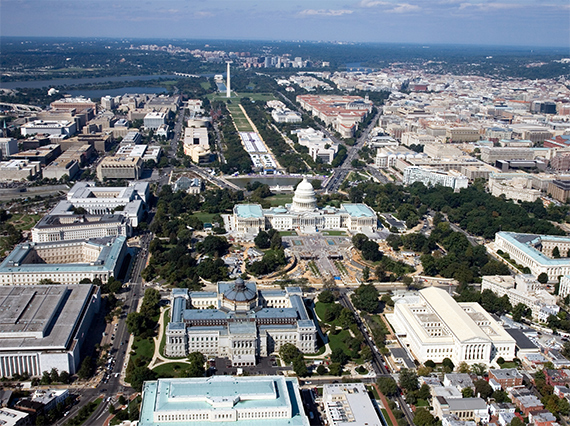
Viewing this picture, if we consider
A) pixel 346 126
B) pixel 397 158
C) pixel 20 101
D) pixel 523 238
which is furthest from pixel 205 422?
pixel 20 101

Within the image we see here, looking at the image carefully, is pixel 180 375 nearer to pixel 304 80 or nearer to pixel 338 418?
pixel 338 418

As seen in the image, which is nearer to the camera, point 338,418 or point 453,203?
point 338,418

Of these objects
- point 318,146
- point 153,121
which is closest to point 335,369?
point 318,146

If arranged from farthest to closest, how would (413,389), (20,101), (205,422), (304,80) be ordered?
(304,80) < (20,101) < (413,389) < (205,422)

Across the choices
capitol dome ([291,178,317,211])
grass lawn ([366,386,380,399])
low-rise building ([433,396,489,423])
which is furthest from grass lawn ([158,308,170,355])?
capitol dome ([291,178,317,211])

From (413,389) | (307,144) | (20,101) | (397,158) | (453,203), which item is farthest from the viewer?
(20,101)

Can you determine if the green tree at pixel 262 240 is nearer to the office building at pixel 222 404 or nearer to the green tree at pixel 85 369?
the green tree at pixel 85 369

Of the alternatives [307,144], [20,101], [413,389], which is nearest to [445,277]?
[413,389]
